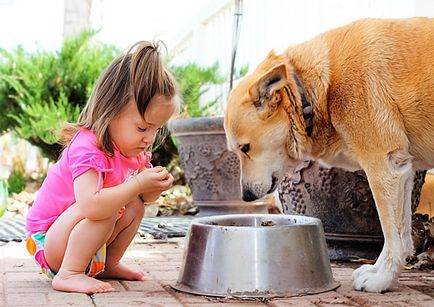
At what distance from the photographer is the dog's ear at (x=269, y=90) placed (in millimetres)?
3057

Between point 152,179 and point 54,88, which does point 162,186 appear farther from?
point 54,88

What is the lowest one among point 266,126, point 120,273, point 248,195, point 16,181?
point 16,181

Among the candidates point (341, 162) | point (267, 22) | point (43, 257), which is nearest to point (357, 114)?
point (341, 162)

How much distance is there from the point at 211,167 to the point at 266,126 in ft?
8.47

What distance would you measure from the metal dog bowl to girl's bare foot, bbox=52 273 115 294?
13.6 inches

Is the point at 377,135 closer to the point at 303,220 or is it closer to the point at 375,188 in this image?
the point at 375,188

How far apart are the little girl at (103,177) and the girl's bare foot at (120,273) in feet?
0.27

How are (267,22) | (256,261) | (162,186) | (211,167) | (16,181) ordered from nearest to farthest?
(256,261) < (162,186) < (211,167) < (267,22) < (16,181)

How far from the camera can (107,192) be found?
2832mm

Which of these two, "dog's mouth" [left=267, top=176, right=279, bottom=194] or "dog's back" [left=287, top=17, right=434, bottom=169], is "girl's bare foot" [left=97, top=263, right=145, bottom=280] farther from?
"dog's back" [left=287, top=17, right=434, bottom=169]

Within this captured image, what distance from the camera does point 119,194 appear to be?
2826 millimetres

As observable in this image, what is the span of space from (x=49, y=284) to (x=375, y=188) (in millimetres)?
Answer: 1448

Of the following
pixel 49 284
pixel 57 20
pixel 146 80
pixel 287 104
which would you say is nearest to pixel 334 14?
pixel 287 104

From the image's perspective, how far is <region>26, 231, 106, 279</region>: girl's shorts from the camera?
119 inches
